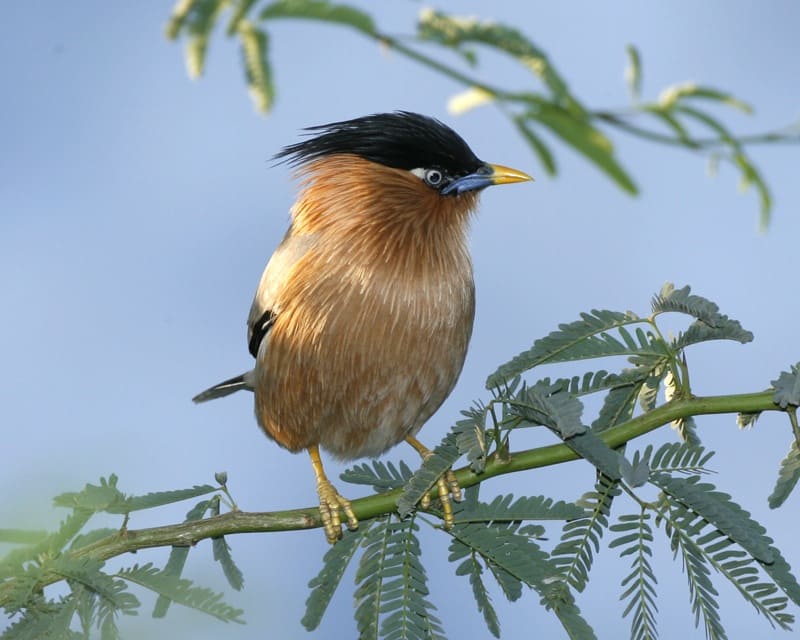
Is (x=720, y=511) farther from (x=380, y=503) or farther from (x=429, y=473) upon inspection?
(x=380, y=503)

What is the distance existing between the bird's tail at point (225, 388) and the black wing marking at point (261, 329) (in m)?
0.42

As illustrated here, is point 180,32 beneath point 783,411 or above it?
beneath

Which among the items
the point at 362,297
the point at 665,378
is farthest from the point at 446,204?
the point at 665,378

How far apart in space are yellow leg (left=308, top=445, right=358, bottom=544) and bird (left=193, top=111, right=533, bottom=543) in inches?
0.5

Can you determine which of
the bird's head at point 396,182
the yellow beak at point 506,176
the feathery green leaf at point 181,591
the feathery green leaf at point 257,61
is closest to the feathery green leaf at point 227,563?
the feathery green leaf at point 181,591

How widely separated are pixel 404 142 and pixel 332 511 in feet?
6.12

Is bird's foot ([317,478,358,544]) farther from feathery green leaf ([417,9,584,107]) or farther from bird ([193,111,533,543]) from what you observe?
feathery green leaf ([417,9,584,107])

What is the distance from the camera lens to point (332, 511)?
3887 millimetres

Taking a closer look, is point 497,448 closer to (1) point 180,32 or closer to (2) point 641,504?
(2) point 641,504

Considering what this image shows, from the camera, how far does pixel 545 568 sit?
3.28 m

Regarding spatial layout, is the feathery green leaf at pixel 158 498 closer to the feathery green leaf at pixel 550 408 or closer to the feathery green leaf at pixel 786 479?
the feathery green leaf at pixel 550 408

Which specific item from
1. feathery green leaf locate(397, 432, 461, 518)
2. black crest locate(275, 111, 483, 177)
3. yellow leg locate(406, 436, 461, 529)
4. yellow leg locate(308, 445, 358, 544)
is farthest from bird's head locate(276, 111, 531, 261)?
feathery green leaf locate(397, 432, 461, 518)

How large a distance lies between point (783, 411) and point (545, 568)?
0.92 m

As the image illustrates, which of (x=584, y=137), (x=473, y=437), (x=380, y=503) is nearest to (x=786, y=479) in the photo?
(x=473, y=437)
